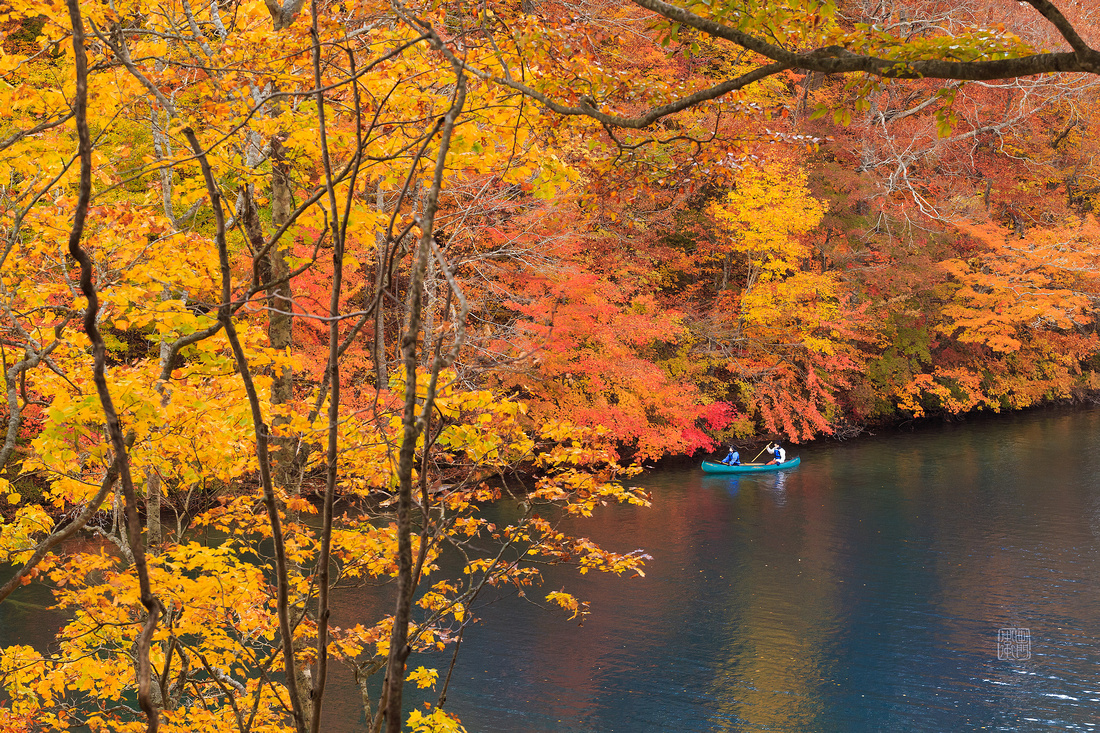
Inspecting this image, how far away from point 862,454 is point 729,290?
19.6ft

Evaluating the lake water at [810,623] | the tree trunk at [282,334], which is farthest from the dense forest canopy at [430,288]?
the lake water at [810,623]

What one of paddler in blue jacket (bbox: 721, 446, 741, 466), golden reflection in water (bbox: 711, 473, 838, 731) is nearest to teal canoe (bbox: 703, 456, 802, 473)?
paddler in blue jacket (bbox: 721, 446, 741, 466)

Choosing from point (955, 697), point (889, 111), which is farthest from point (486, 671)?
point (889, 111)

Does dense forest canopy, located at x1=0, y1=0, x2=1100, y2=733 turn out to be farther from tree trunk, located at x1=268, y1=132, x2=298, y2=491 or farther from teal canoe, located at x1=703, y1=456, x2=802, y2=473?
teal canoe, located at x1=703, y1=456, x2=802, y2=473

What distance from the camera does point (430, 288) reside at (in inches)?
443

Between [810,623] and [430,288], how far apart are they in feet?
23.6

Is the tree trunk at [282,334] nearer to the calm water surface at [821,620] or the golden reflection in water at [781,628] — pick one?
the calm water surface at [821,620]

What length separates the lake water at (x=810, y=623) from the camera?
9.57 m

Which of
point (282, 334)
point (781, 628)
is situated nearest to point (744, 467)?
point (781, 628)

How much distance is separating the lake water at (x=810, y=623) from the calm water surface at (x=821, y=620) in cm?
3

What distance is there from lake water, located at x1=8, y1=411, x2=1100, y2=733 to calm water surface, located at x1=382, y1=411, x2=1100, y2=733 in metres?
0.03

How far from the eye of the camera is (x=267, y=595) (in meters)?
5.40

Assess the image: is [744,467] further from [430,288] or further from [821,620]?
[430,288]

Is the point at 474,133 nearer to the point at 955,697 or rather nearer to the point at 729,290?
the point at 955,697
